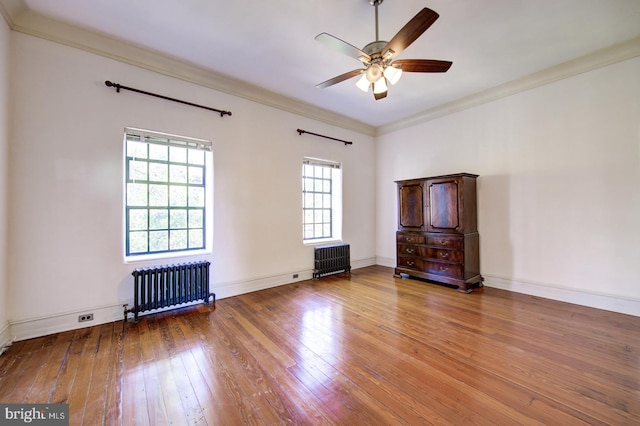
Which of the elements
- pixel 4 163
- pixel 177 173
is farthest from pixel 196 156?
pixel 4 163

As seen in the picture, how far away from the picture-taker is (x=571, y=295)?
3.42 meters

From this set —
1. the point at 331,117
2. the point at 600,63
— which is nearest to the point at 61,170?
the point at 331,117

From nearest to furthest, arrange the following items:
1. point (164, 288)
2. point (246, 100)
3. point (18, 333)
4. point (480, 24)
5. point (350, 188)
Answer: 1. point (18, 333)
2. point (480, 24)
3. point (164, 288)
4. point (246, 100)
5. point (350, 188)

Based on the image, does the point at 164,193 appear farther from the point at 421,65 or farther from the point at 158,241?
the point at 421,65

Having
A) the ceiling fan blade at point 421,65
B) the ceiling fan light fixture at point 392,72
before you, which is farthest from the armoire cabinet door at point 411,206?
the ceiling fan light fixture at point 392,72

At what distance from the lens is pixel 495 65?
3416mm

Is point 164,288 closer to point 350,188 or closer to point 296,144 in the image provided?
point 296,144

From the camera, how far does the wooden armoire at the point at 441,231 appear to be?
4051mm

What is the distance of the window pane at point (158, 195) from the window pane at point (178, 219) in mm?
178

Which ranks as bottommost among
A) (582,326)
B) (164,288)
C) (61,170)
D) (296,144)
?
(582,326)

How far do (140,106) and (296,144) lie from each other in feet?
7.53

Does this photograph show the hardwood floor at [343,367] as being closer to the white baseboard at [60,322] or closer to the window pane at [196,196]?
the white baseboard at [60,322]

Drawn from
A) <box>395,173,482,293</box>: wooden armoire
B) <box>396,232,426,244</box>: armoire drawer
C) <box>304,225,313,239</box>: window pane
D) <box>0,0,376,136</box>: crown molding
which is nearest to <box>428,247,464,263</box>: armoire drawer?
<box>395,173,482,293</box>: wooden armoire

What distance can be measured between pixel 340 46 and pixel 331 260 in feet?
11.8
